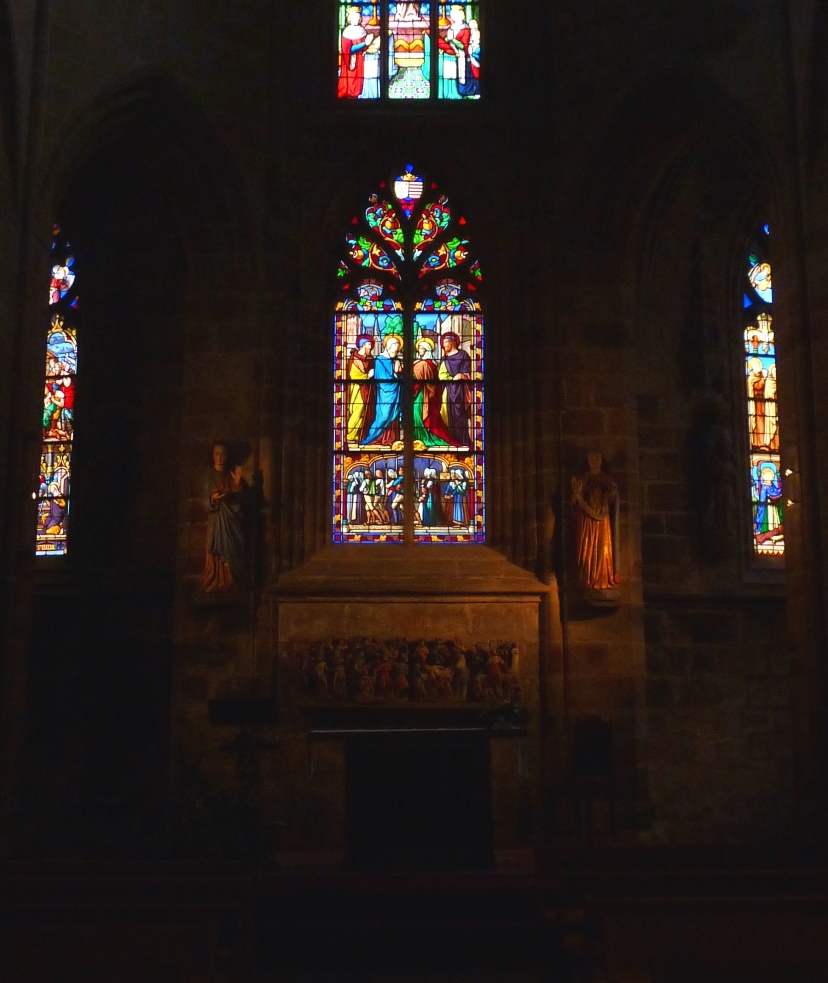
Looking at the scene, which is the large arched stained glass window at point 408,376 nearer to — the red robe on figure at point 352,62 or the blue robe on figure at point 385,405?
the blue robe on figure at point 385,405

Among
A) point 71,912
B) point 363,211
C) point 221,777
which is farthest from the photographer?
point 363,211

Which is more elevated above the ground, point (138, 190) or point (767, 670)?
point (138, 190)

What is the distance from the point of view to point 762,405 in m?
15.2

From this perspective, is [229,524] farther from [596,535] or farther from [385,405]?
[596,535]

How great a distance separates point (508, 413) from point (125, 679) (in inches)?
200

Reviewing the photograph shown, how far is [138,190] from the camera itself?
14711 millimetres

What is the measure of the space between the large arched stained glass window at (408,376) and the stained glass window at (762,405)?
10.4 feet

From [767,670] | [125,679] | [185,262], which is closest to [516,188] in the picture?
[185,262]

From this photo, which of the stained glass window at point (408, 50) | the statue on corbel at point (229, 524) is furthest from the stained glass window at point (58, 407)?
the stained glass window at point (408, 50)

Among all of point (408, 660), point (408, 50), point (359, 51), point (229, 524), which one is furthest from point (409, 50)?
point (408, 660)

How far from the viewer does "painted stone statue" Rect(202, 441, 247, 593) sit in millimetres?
13367

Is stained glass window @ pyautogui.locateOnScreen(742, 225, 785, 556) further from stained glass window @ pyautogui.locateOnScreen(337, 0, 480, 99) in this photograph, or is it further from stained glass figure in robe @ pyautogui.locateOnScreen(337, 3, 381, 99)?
stained glass figure in robe @ pyautogui.locateOnScreen(337, 3, 381, 99)

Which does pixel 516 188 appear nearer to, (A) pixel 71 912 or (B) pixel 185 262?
(B) pixel 185 262

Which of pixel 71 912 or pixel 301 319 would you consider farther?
pixel 301 319
